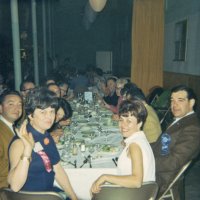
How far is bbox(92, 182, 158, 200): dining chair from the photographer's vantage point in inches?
76.8

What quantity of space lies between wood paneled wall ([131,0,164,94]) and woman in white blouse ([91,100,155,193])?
6.43 m

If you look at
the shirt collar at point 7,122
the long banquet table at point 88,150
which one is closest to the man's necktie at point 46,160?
the long banquet table at point 88,150

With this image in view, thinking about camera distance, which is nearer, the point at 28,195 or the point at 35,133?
the point at 28,195

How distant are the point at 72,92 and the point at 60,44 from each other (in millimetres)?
8970

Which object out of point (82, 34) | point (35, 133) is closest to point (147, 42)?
point (35, 133)

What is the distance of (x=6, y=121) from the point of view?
118 inches

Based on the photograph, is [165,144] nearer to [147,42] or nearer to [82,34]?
[147,42]

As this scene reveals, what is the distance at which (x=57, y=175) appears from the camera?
235 cm

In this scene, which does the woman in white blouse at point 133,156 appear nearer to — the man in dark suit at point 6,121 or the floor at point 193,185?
the man in dark suit at point 6,121

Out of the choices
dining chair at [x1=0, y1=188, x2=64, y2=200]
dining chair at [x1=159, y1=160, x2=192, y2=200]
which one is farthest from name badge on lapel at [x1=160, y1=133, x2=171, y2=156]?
dining chair at [x1=0, y1=188, x2=64, y2=200]

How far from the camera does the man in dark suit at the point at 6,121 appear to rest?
2.63m

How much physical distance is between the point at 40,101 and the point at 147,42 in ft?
22.0

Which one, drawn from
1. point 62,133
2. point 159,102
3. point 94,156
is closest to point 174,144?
point 94,156

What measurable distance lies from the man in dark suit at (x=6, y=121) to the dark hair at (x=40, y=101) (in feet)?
2.24
